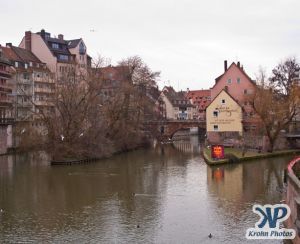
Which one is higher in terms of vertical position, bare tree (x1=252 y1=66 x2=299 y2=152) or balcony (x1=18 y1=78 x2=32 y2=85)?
balcony (x1=18 y1=78 x2=32 y2=85)

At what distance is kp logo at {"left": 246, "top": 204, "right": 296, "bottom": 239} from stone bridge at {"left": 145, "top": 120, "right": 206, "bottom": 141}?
62.5 meters

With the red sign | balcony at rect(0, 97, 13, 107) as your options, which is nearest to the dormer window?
balcony at rect(0, 97, 13, 107)

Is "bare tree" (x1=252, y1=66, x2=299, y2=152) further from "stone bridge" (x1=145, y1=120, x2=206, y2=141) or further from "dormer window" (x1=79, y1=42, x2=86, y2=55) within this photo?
"dormer window" (x1=79, y1=42, x2=86, y2=55)

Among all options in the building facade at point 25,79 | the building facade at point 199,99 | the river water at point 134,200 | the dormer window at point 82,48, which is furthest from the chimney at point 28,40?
the building facade at point 199,99

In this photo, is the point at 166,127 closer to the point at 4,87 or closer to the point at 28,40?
the point at 28,40

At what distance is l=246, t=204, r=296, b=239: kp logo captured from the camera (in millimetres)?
24208

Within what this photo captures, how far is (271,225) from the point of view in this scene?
84.0 feet

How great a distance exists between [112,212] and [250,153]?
3527cm

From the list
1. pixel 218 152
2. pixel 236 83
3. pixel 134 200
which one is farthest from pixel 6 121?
pixel 134 200

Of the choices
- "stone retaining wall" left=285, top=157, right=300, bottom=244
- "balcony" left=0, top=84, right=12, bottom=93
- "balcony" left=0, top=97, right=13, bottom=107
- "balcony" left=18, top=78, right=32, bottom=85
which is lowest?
"stone retaining wall" left=285, top=157, right=300, bottom=244

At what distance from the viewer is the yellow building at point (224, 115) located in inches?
2990

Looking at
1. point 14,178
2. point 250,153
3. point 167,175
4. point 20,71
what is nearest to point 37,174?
point 14,178

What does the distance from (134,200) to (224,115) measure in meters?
44.4

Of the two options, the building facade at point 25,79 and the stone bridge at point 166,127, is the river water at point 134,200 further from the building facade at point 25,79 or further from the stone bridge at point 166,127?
the stone bridge at point 166,127
